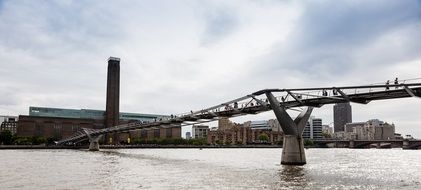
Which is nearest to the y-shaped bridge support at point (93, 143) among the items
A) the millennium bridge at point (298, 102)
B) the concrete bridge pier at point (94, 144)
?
the concrete bridge pier at point (94, 144)

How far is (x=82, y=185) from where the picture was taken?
39.3m

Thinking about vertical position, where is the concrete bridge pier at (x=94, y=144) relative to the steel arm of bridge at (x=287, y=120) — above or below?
below

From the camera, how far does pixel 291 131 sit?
63062mm

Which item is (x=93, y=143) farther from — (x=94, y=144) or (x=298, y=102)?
(x=298, y=102)

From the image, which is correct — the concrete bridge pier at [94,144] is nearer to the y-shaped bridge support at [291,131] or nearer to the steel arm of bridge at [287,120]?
the y-shaped bridge support at [291,131]

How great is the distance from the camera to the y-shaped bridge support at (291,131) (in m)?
62.8

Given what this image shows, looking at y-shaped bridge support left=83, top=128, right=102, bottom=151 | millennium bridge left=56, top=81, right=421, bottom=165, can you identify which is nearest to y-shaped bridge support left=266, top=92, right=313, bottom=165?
millennium bridge left=56, top=81, right=421, bottom=165

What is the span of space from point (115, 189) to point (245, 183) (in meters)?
11.7

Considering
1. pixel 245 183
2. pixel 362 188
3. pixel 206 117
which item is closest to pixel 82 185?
pixel 245 183

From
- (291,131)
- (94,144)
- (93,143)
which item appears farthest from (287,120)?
(93,143)

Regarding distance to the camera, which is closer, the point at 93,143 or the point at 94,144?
the point at 94,144

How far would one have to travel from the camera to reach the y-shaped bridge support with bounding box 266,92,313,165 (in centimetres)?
6284

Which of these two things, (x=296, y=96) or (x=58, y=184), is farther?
(x=296, y=96)

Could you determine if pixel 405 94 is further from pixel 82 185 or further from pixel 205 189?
pixel 82 185
